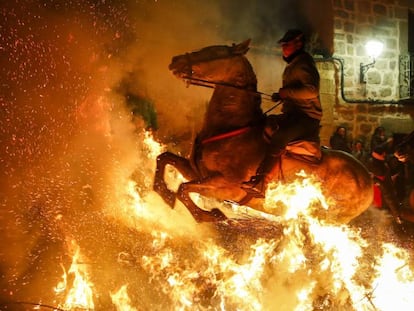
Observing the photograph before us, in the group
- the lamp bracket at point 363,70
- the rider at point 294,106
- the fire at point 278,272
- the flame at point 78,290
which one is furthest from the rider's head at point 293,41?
the lamp bracket at point 363,70

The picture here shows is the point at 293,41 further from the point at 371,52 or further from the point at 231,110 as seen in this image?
the point at 371,52

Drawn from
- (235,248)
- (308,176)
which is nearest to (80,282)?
(235,248)

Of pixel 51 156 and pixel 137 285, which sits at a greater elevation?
pixel 51 156

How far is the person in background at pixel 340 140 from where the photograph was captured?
40.1 feet

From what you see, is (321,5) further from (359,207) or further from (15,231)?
(15,231)

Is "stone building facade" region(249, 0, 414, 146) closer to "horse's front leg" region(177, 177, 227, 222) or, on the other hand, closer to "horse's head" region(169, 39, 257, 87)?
"horse's head" region(169, 39, 257, 87)

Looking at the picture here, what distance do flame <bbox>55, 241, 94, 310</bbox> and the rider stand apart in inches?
88.7

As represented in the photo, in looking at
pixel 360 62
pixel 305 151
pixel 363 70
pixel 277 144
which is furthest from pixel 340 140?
pixel 277 144

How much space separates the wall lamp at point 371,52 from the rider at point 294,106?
8437 mm

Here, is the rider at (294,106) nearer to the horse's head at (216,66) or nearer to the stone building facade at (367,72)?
the horse's head at (216,66)

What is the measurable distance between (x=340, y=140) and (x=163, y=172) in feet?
24.5

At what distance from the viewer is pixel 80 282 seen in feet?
17.9

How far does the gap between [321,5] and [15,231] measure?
36.0 feet

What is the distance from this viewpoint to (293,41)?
18.8 feet
